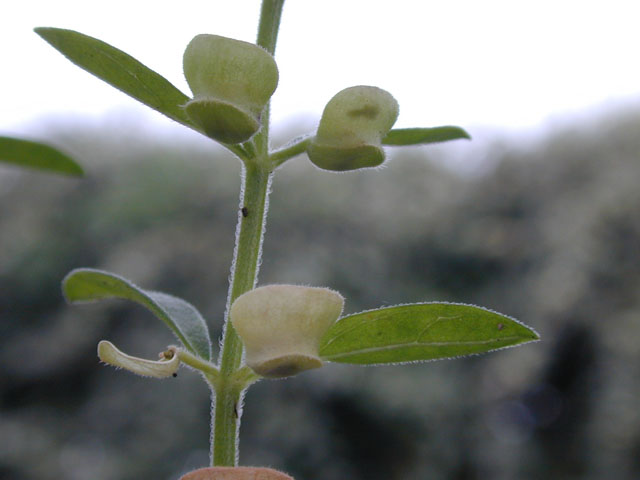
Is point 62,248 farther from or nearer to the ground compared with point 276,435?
farther from the ground

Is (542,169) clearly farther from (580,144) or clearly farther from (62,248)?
(62,248)

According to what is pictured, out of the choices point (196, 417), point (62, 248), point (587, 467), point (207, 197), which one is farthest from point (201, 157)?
point (587, 467)

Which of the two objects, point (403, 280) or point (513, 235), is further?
point (513, 235)

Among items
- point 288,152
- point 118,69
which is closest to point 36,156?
point 118,69

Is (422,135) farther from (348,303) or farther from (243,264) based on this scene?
(348,303)

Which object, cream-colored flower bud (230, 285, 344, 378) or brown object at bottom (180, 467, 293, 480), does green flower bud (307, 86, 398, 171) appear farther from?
brown object at bottom (180, 467, 293, 480)

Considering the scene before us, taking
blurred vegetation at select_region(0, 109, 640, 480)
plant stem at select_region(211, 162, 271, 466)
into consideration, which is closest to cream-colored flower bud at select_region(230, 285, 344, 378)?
plant stem at select_region(211, 162, 271, 466)

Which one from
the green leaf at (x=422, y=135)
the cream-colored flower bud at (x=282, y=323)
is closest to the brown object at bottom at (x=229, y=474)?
the cream-colored flower bud at (x=282, y=323)
